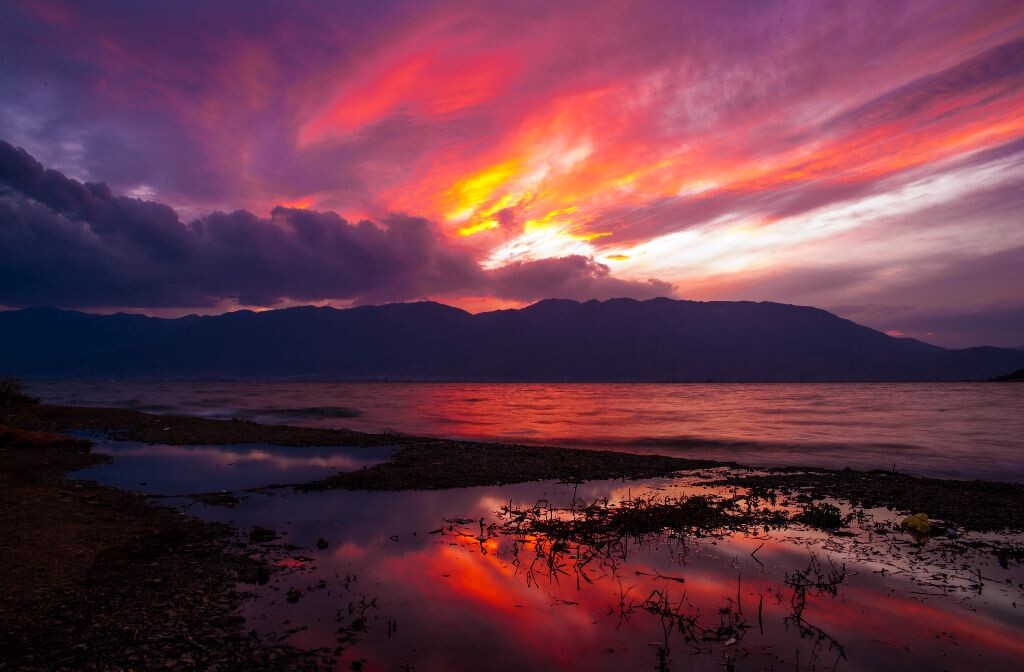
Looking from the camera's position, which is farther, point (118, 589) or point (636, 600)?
point (636, 600)

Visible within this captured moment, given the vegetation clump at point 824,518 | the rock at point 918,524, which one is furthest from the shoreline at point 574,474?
the vegetation clump at point 824,518

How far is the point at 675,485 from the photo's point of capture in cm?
1908

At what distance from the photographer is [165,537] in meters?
11.8

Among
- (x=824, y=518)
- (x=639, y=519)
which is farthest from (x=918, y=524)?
(x=639, y=519)

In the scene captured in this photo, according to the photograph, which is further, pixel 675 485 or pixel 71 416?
pixel 71 416

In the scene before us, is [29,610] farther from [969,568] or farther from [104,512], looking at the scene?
[969,568]

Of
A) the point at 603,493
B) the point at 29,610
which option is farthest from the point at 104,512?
the point at 603,493

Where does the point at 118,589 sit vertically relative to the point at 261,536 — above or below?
above

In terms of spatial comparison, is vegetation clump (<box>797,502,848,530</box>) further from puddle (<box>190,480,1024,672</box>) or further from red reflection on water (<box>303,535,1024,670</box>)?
red reflection on water (<box>303,535,1024,670</box>)

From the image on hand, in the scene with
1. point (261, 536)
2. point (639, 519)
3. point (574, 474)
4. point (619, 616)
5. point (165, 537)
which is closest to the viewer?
point (619, 616)

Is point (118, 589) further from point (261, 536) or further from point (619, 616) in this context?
point (619, 616)

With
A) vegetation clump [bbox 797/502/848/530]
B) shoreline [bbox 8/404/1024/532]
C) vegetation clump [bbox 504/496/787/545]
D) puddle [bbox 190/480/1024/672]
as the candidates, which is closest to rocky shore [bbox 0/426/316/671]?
puddle [bbox 190/480/1024/672]

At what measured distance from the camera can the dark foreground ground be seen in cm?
691

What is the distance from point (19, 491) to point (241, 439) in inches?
628
